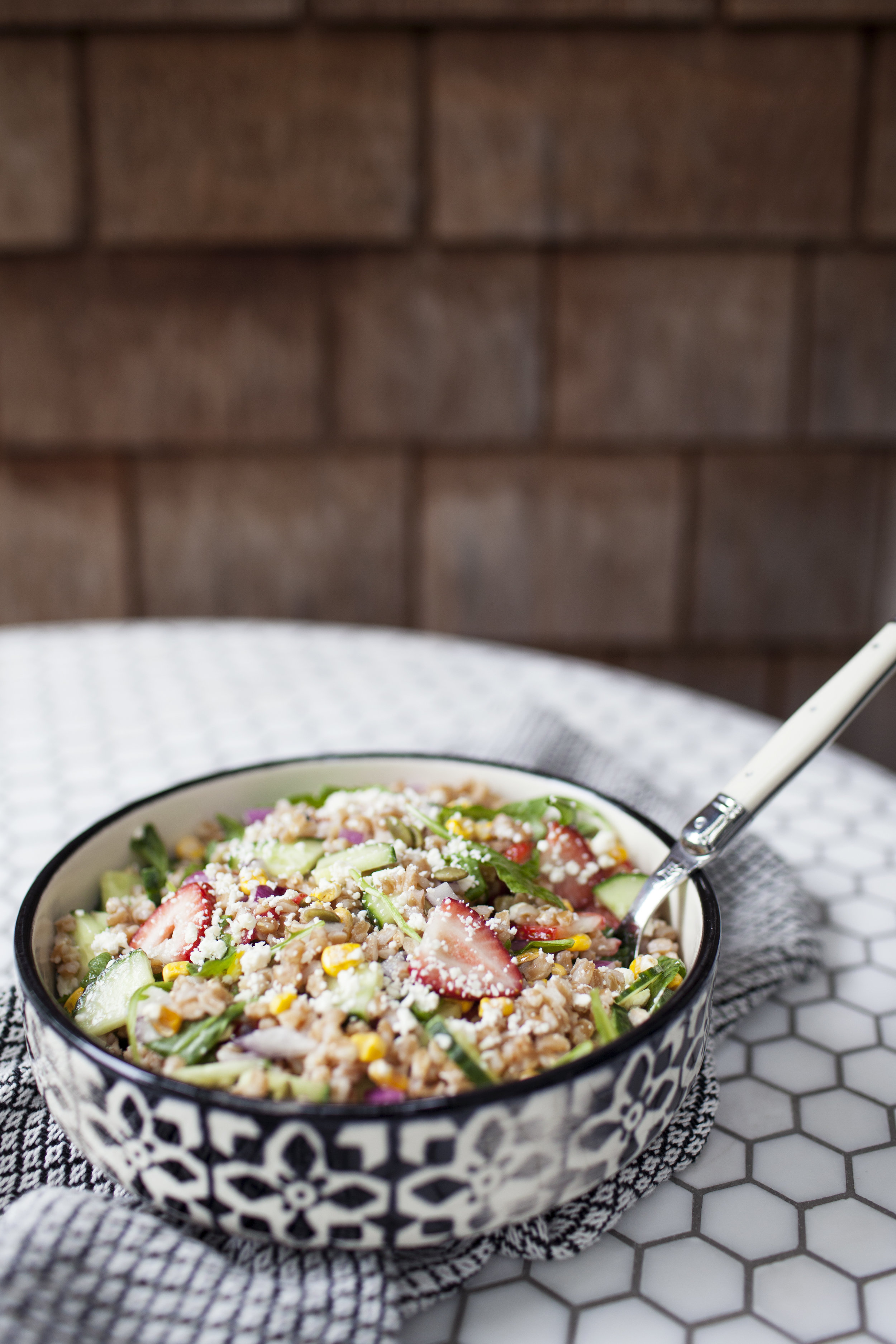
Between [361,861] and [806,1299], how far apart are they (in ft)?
1.10

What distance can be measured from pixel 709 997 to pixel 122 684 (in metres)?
0.97

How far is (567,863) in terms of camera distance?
724 mm

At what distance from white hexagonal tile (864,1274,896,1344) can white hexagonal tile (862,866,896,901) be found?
0.40 meters

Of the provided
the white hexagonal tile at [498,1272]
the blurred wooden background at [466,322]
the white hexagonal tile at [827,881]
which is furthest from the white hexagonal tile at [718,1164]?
the blurred wooden background at [466,322]

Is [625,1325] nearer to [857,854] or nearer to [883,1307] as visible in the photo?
[883,1307]

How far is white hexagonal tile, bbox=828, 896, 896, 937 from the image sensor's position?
836 mm

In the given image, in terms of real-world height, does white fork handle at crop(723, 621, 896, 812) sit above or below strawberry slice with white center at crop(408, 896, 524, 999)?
above

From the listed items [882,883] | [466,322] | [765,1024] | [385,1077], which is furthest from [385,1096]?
[466,322]

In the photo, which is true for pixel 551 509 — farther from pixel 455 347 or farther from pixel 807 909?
pixel 807 909

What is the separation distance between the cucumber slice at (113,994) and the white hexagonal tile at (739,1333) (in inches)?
13.0

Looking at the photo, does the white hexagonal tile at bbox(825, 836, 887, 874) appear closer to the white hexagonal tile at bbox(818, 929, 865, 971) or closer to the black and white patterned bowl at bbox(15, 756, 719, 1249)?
the white hexagonal tile at bbox(818, 929, 865, 971)

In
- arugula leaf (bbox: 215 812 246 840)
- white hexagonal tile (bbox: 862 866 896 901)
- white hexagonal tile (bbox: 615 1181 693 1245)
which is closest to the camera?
white hexagonal tile (bbox: 615 1181 693 1245)

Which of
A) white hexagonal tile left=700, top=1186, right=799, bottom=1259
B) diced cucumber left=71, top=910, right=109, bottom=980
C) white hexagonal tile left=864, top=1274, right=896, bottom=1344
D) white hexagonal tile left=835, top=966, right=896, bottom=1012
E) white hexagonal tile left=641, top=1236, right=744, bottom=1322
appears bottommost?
white hexagonal tile left=835, top=966, right=896, bottom=1012

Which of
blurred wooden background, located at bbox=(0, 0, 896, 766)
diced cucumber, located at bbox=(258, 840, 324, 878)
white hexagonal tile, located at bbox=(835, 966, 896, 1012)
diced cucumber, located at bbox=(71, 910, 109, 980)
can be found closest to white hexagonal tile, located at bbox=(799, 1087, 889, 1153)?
white hexagonal tile, located at bbox=(835, 966, 896, 1012)
